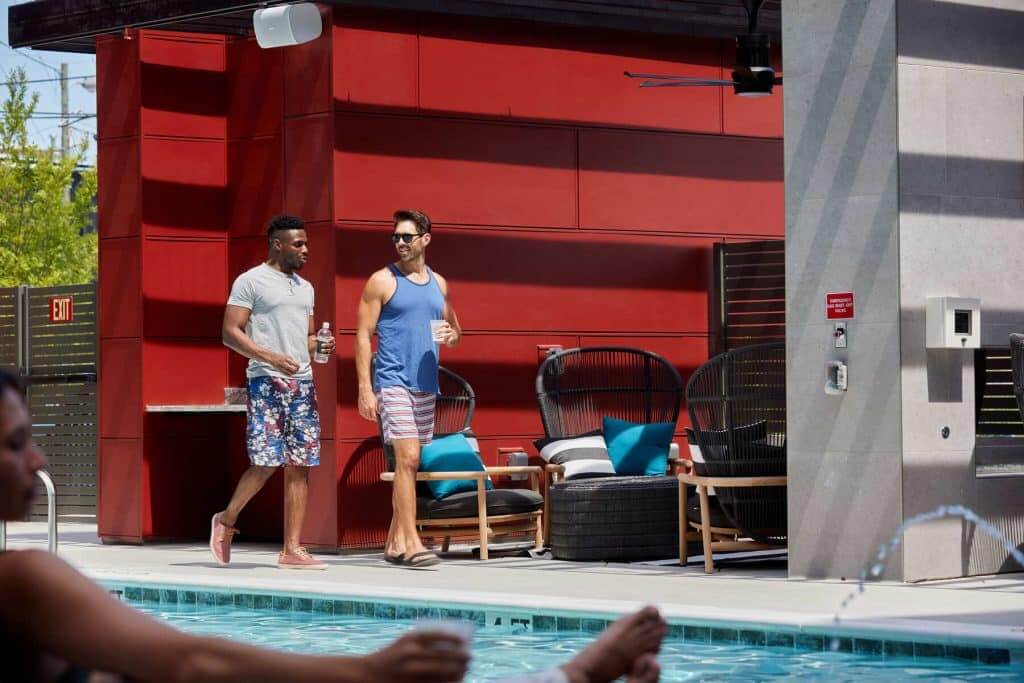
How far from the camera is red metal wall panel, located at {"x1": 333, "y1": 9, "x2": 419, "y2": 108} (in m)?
10.1

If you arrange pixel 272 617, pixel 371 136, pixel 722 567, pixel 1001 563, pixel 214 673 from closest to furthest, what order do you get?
pixel 214 673, pixel 272 617, pixel 1001 563, pixel 722 567, pixel 371 136

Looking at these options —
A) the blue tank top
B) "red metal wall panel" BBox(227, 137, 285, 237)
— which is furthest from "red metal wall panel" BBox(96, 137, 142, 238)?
the blue tank top

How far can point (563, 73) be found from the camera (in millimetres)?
11047

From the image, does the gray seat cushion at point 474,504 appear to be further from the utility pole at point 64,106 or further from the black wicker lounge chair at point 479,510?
the utility pole at point 64,106

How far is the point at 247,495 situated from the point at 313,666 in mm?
7379

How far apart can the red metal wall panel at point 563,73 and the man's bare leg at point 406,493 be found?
242 centimetres

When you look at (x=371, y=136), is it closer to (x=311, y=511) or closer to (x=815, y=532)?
(x=311, y=511)

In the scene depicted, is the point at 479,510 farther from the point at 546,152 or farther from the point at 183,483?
the point at 546,152

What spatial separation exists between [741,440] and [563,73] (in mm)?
3371

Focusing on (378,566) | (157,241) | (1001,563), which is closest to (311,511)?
(378,566)

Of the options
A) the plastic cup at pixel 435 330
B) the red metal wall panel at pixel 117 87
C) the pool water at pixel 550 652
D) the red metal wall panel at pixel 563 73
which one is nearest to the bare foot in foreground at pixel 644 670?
the pool water at pixel 550 652

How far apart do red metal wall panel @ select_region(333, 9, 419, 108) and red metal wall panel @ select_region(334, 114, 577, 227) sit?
145mm

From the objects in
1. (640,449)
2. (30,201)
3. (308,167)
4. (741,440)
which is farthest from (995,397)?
(30,201)

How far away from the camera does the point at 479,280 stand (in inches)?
423
